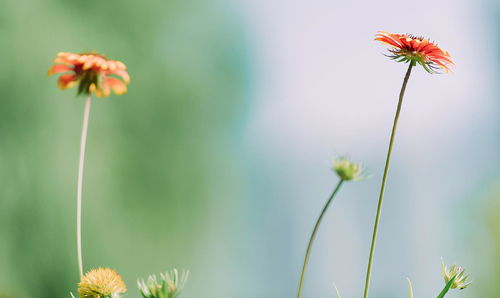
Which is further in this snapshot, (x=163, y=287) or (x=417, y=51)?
(x=417, y=51)

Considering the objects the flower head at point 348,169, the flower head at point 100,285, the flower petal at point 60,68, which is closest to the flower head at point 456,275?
the flower head at point 348,169

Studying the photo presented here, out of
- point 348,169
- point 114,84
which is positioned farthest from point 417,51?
point 114,84

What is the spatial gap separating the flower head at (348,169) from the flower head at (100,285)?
0.25 m

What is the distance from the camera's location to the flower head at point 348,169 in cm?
60

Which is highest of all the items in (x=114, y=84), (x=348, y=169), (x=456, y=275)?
(x=114, y=84)

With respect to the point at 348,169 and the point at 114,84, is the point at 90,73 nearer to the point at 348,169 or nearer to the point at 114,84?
the point at 114,84

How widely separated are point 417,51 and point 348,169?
132 millimetres

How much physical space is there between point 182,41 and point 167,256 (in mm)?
1322

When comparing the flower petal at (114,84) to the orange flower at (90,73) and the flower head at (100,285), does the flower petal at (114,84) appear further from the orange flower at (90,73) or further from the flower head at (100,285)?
the flower head at (100,285)

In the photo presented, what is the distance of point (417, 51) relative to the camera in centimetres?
58

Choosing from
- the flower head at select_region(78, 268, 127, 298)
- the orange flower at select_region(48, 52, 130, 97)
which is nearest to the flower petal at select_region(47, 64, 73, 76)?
the orange flower at select_region(48, 52, 130, 97)

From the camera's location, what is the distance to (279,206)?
5152 millimetres

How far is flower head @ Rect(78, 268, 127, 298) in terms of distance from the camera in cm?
44

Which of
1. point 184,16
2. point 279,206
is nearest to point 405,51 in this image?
point 184,16
